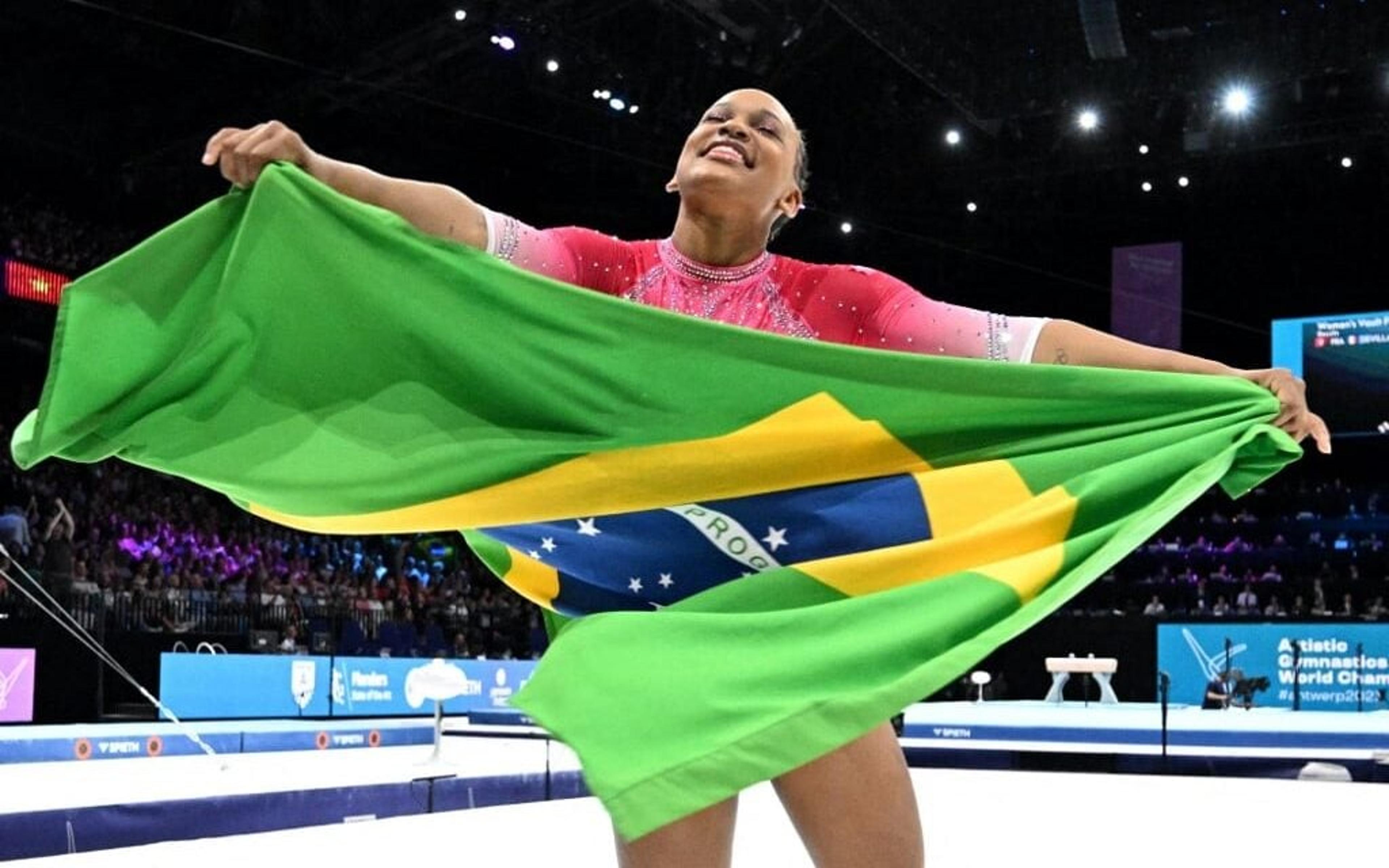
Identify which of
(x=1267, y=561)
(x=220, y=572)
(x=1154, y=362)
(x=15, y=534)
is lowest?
(x=220, y=572)

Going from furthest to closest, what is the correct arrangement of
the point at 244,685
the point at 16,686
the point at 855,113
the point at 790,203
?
1. the point at 855,113
2. the point at 244,685
3. the point at 16,686
4. the point at 790,203

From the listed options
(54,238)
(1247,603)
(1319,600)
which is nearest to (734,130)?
(1319,600)

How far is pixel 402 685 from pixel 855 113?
731 cm

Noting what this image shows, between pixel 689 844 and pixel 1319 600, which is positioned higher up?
pixel 689 844

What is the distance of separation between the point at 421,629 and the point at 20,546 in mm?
3756

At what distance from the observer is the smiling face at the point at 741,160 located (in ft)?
6.64

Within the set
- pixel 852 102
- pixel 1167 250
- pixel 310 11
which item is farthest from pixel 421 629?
pixel 1167 250

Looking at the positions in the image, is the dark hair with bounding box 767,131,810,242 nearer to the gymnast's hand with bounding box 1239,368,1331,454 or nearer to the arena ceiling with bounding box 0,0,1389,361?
the gymnast's hand with bounding box 1239,368,1331,454

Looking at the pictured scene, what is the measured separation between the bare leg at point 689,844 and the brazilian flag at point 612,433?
0.27 m

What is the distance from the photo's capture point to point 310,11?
468 inches

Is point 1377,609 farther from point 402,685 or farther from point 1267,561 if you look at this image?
point 402,685

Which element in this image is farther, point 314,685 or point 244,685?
point 314,685

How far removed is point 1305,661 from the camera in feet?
39.5

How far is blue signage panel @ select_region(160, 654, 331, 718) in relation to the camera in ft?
28.0
